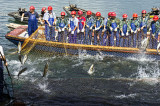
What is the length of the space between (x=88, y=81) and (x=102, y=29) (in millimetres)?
3736

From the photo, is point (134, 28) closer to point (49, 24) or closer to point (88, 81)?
point (88, 81)

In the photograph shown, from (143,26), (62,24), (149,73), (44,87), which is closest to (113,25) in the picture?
(143,26)

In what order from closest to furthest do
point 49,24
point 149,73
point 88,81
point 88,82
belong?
point 88,82 → point 88,81 → point 149,73 → point 49,24

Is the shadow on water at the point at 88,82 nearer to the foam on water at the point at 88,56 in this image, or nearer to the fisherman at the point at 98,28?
the foam on water at the point at 88,56

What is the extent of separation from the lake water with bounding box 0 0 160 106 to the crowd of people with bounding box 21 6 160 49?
1.06 m

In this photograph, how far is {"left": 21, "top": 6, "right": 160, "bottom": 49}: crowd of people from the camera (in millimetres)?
12938

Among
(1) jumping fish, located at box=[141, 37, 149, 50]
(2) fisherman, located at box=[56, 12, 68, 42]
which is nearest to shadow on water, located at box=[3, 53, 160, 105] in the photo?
(1) jumping fish, located at box=[141, 37, 149, 50]

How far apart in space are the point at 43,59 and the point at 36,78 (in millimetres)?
3034

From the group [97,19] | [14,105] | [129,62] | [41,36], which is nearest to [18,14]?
[41,36]

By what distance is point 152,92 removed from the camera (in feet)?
33.7

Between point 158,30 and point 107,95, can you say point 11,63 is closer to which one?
point 107,95

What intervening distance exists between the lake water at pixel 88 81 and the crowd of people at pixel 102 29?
1064mm

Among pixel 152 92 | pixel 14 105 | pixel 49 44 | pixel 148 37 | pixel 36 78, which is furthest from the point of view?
pixel 49 44

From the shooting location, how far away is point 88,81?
11094 millimetres
